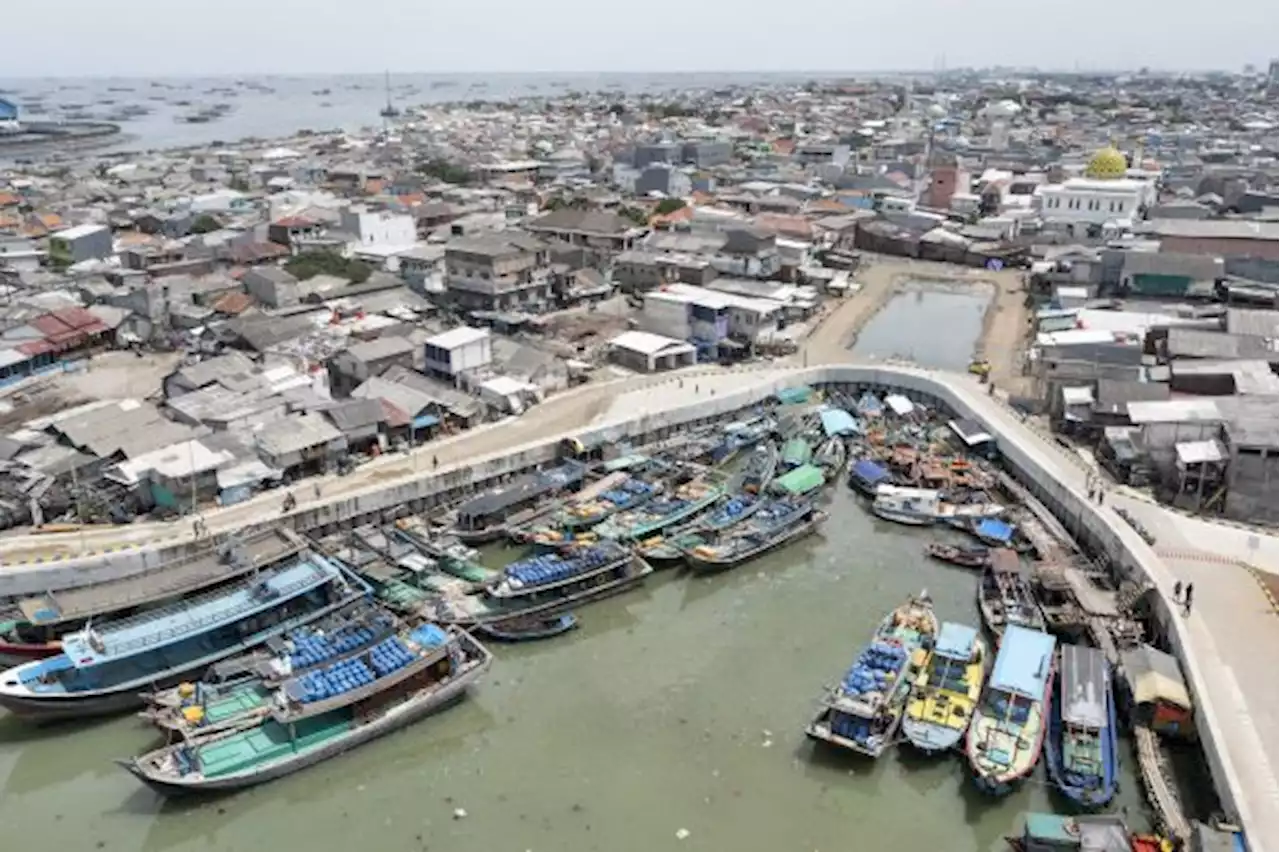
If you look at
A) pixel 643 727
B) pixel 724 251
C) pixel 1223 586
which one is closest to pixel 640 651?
pixel 643 727

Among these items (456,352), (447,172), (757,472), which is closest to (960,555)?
(757,472)

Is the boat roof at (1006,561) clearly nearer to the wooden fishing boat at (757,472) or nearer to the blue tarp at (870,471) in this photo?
the blue tarp at (870,471)

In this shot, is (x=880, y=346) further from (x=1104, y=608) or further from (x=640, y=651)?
(x=640, y=651)

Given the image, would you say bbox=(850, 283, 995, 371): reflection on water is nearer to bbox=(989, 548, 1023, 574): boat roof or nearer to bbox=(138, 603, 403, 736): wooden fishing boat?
bbox=(989, 548, 1023, 574): boat roof

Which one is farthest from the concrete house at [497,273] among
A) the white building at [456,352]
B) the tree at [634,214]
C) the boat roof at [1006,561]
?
the boat roof at [1006,561]

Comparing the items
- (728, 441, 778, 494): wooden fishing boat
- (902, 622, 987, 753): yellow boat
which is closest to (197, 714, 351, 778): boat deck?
(902, 622, 987, 753): yellow boat

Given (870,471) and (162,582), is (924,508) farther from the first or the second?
(162,582)
